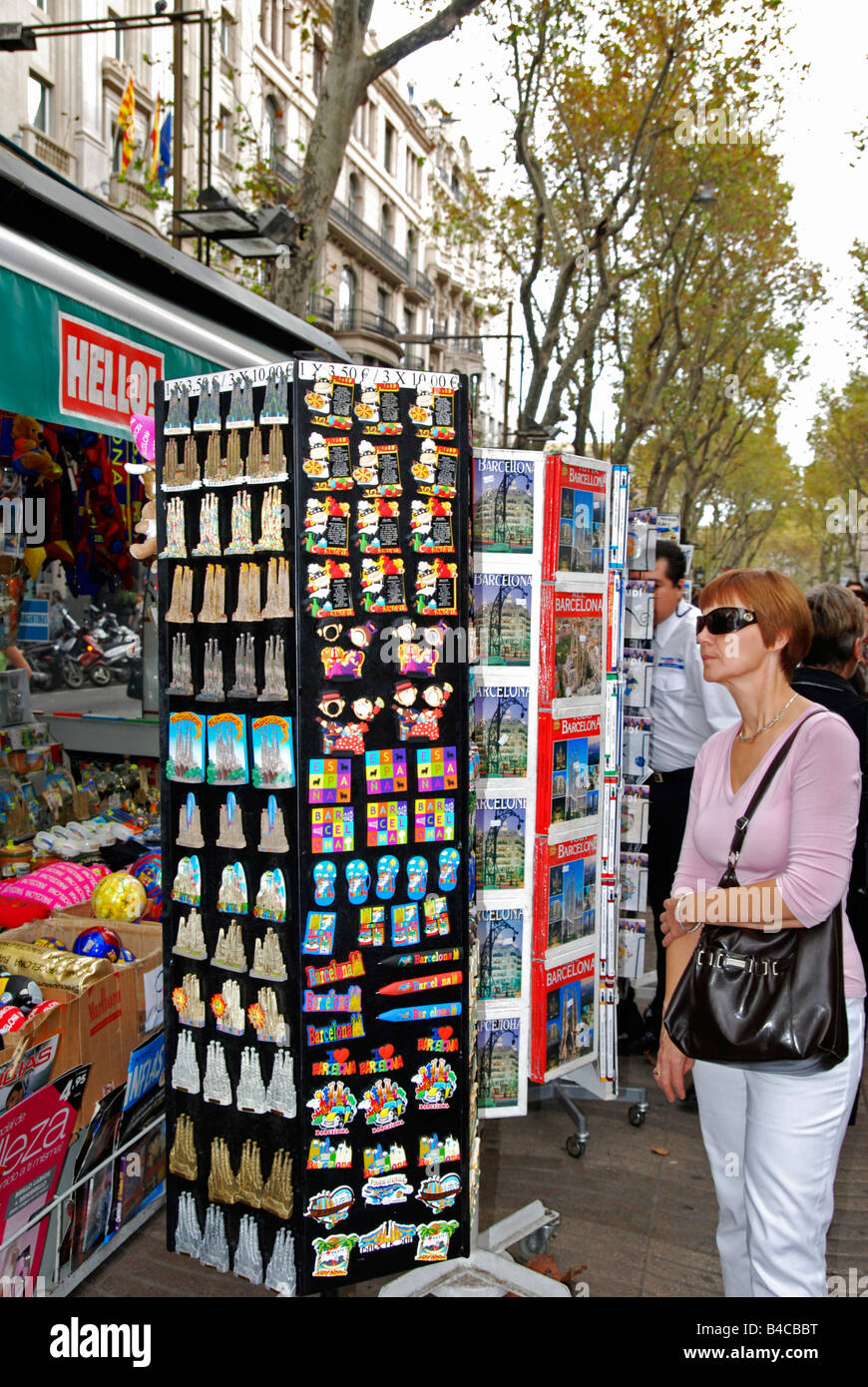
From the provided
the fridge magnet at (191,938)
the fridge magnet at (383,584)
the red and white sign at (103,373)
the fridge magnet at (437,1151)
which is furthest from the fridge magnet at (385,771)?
the red and white sign at (103,373)

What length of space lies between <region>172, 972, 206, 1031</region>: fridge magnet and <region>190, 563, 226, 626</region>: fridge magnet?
3.46 feet

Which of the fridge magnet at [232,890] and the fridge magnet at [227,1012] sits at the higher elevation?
the fridge magnet at [232,890]

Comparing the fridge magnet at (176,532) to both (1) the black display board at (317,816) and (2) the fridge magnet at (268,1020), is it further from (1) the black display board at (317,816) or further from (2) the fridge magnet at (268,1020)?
(2) the fridge magnet at (268,1020)

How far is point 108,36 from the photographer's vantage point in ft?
70.5

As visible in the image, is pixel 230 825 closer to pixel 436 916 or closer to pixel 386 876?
pixel 386 876

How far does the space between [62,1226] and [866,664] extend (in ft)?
21.7

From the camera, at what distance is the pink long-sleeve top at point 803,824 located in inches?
87.8

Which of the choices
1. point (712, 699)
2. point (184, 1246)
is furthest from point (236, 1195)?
point (712, 699)

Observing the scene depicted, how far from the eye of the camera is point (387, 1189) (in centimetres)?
294

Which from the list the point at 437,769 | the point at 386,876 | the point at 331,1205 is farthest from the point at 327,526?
the point at 331,1205

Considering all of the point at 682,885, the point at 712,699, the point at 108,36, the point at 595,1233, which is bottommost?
the point at 595,1233

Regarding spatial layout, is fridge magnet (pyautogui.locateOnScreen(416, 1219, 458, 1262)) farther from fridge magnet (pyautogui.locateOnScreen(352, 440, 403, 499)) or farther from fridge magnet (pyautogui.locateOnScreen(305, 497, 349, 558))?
fridge magnet (pyautogui.locateOnScreen(352, 440, 403, 499))

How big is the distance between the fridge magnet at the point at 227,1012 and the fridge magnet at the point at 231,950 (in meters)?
0.05
